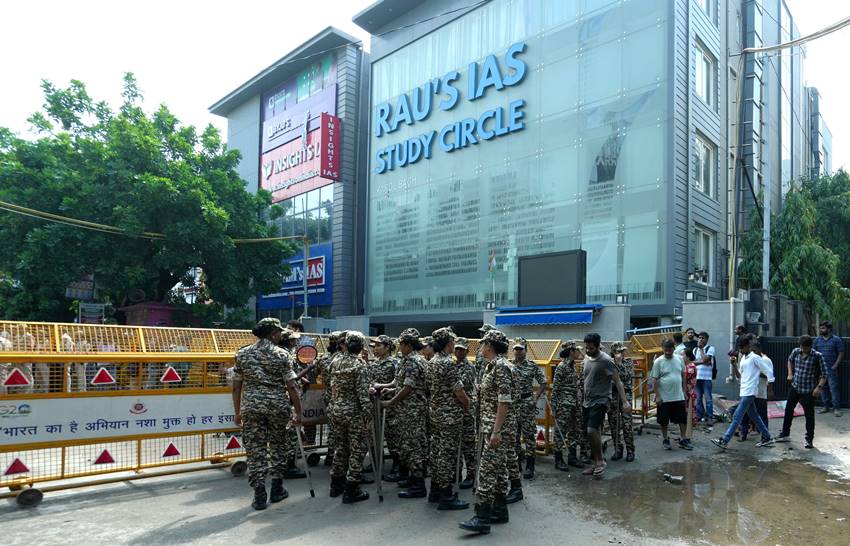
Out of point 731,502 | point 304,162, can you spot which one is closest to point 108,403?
point 731,502

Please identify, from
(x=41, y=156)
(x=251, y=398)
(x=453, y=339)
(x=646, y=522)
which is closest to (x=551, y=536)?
(x=646, y=522)

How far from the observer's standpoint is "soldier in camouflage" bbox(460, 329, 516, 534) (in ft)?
17.1

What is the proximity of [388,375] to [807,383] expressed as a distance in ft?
22.4

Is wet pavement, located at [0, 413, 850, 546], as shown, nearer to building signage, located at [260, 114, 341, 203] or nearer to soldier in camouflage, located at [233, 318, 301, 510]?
soldier in camouflage, located at [233, 318, 301, 510]

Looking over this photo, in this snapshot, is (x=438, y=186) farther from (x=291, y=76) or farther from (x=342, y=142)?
(x=291, y=76)

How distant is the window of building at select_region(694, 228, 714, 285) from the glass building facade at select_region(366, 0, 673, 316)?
205 centimetres

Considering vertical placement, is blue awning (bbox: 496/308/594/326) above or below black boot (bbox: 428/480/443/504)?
above

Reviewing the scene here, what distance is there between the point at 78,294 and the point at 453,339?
799 inches

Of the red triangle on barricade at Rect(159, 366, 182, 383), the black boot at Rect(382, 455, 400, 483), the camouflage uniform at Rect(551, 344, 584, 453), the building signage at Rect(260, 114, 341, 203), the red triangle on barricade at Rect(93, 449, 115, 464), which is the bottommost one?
the black boot at Rect(382, 455, 400, 483)

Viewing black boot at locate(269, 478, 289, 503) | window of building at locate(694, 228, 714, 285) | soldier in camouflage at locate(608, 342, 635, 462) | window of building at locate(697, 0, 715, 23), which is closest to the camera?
black boot at locate(269, 478, 289, 503)

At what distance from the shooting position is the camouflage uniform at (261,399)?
5.98 m

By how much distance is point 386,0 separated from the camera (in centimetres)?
2678

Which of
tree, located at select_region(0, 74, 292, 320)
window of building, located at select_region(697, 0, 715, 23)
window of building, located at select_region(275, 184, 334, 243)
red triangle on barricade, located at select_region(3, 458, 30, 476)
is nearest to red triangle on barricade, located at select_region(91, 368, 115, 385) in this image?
red triangle on barricade, located at select_region(3, 458, 30, 476)

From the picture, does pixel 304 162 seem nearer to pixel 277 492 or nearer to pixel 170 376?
pixel 170 376
